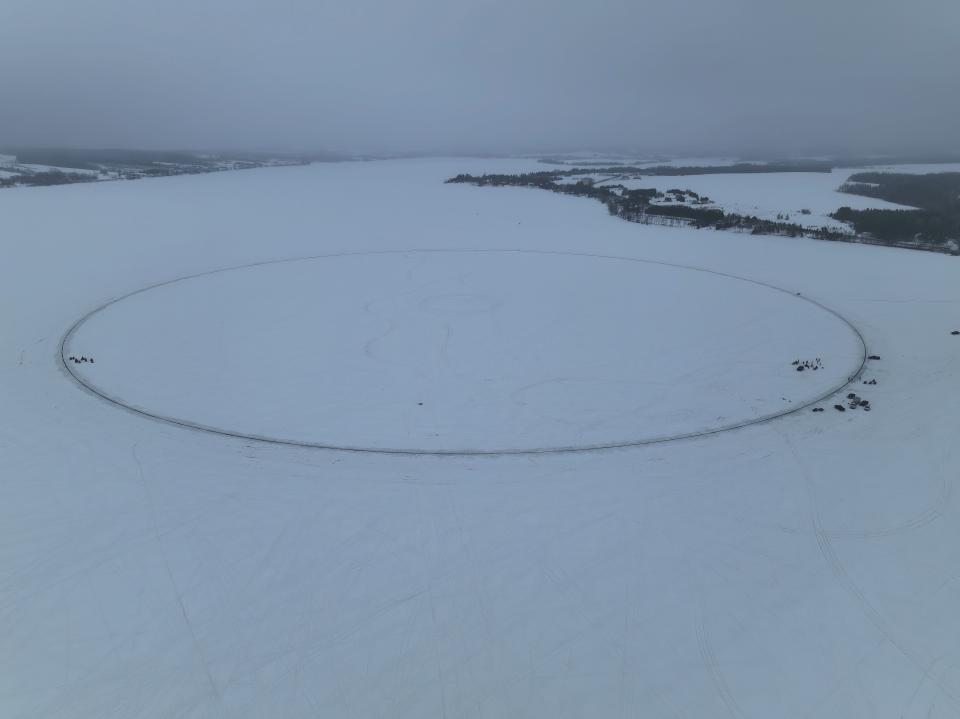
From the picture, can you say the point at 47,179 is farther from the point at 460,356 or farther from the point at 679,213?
the point at 460,356

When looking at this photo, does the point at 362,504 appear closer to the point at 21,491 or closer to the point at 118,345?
the point at 21,491

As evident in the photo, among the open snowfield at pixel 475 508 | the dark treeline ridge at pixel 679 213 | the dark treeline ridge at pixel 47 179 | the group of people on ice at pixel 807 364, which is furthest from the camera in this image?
the dark treeline ridge at pixel 47 179

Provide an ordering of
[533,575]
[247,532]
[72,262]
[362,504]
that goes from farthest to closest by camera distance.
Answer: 1. [72,262]
2. [362,504]
3. [247,532]
4. [533,575]

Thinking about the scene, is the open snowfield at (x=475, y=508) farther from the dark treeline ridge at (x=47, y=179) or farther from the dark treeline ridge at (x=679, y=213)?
the dark treeline ridge at (x=47, y=179)

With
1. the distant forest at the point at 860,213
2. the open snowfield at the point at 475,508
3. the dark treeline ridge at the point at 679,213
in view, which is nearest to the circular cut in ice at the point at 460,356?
the open snowfield at the point at 475,508

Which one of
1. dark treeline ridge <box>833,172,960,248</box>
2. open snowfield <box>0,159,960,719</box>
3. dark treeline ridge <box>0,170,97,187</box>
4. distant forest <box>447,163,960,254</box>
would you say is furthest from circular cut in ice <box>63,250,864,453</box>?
dark treeline ridge <box>0,170,97,187</box>

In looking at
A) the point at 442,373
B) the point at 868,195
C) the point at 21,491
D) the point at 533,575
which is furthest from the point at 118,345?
the point at 868,195
